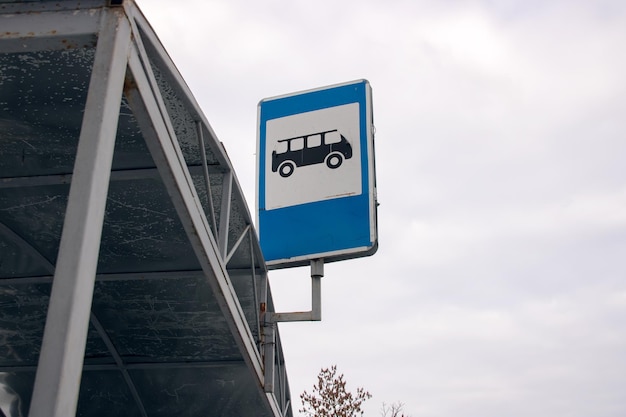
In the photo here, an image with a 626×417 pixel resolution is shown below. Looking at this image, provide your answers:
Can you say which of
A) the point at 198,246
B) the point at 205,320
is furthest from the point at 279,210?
the point at 198,246

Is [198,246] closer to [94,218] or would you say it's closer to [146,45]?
[146,45]

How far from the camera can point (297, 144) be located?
867 cm

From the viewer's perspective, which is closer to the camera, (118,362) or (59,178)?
(59,178)

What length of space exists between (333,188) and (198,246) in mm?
2976

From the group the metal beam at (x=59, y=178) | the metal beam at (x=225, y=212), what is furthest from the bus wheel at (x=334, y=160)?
the metal beam at (x=59, y=178)

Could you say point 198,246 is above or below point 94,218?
above

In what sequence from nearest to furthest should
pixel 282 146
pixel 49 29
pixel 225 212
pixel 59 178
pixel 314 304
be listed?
pixel 49 29
pixel 59 178
pixel 225 212
pixel 314 304
pixel 282 146

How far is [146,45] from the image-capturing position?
14.6 ft

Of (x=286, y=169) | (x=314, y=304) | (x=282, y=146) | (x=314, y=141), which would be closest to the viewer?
(x=314, y=304)

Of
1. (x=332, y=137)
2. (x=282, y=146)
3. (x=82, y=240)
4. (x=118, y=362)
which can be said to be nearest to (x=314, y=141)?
(x=332, y=137)

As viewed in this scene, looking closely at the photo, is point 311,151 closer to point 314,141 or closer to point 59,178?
point 314,141

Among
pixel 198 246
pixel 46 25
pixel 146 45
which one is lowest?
pixel 198 246

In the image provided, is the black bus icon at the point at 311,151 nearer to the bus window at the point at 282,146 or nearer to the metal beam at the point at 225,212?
the bus window at the point at 282,146

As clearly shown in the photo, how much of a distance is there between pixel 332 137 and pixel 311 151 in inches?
13.0
